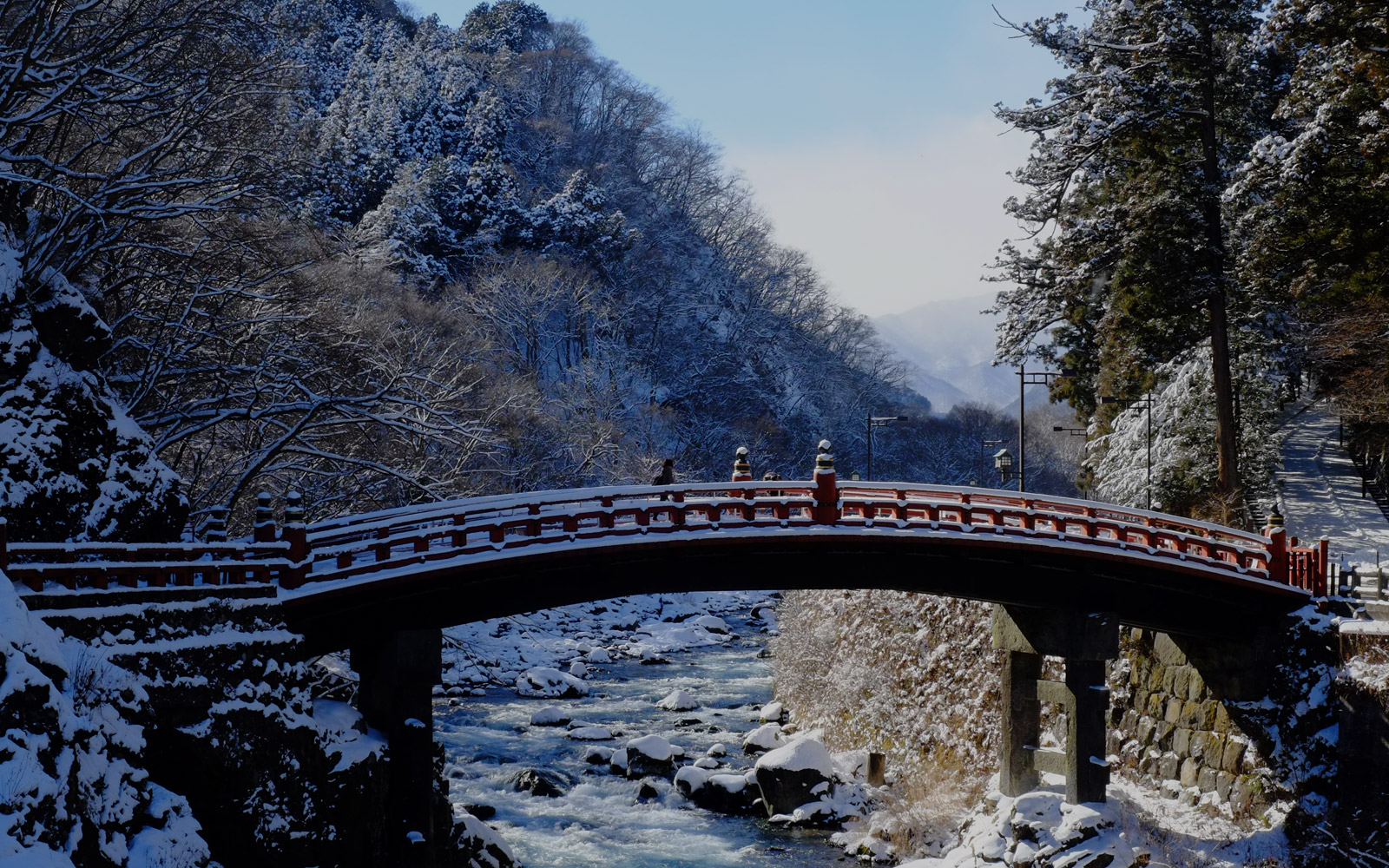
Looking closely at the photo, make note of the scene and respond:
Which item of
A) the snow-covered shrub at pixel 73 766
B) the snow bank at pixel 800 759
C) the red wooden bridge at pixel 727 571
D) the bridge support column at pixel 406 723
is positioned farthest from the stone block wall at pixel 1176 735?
the snow-covered shrub at pixel 73 766

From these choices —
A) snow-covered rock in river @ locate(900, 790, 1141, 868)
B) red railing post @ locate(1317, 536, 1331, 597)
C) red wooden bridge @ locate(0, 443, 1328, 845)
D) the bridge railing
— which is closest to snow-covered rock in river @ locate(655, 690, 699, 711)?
red wooden bridge @ locate(0, 443, 1328, 845)

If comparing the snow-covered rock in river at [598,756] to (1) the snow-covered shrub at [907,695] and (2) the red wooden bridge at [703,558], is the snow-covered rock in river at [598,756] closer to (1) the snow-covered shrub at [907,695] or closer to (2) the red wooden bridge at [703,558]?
(1) the snow-covered shrub at [907,695]

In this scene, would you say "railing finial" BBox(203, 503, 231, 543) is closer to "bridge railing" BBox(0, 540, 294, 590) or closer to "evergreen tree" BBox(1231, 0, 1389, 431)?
"bridge railing" BBox(0, 540, 294, 590)

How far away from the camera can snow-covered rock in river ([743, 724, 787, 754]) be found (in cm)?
3089

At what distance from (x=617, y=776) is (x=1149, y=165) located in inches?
830

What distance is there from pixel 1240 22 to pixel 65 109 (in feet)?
86.9

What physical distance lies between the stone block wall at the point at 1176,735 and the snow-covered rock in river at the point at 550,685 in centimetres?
1761

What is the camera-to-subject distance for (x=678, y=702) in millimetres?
36094

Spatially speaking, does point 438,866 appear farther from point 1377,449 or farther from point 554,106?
point 554,106

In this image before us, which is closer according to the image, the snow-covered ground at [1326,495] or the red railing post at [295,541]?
the red railing post at [295,541]

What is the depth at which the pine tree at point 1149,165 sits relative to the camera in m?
29.4

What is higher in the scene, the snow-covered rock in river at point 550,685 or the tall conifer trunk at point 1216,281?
the tall conifer trunk at point 1216,281

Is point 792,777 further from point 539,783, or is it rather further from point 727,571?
point 727,571

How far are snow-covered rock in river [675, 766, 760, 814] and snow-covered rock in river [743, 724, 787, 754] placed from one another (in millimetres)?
2896
